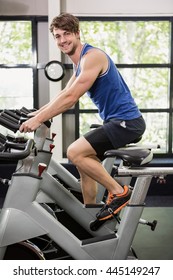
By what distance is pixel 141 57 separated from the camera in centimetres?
514

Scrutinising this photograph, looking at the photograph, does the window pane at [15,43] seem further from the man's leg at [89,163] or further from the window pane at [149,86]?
the man's leg at [89,163]

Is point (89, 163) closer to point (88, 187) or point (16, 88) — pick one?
point (88, 187)

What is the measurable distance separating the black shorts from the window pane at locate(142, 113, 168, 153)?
2806 millimetres

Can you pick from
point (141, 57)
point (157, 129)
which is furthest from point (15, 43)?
point (157, 129)

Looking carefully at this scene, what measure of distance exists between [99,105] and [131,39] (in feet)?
9.39

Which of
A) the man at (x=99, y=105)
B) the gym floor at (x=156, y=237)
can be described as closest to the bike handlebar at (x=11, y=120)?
the man at (x=99, y=105)

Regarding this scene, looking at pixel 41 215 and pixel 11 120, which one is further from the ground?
pixel 11 120

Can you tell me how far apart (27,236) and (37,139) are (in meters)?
0.76

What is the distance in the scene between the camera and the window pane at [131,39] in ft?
16.7

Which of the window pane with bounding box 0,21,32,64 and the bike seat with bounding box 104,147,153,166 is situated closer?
the bike seat with bounding box 104,147,153,166

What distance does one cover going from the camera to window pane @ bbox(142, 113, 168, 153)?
17.2 ft

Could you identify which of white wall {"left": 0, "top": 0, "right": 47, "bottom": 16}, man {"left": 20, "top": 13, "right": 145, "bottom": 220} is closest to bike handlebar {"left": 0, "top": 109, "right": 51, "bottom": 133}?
man {"left": 20, "top": 13, "right": 145, "bottom": 220}

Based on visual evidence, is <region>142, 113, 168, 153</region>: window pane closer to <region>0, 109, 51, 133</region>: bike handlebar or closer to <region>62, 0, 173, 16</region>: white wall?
<region>62, 0, 173, 16</region>: white wall

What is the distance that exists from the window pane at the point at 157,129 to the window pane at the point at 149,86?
0.47ft
